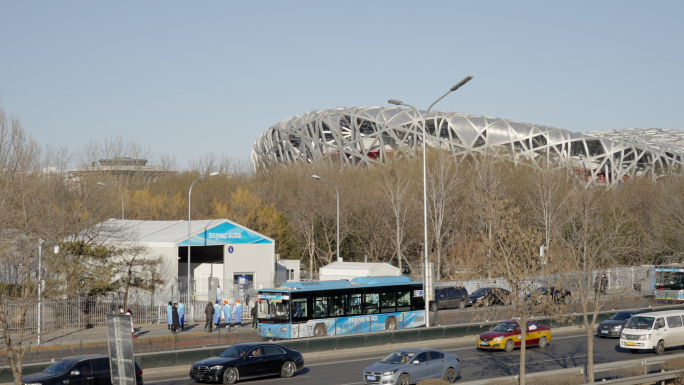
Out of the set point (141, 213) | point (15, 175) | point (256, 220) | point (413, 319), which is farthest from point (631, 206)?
point (15, 175)

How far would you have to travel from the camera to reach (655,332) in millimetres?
22891

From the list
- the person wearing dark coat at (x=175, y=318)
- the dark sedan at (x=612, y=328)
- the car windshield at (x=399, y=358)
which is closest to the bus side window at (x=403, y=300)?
the dark sedan at (x=612, y=328)

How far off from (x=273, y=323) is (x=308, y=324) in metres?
1.40

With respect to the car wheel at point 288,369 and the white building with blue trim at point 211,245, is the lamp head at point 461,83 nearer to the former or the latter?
the car wheel at point 288,369

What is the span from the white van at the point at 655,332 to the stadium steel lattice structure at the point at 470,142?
50.3m

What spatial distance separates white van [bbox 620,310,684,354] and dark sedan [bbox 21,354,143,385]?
17166 mm

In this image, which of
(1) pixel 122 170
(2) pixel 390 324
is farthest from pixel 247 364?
(1) pixel 122 170

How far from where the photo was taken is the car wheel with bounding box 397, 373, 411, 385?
55.6 ft

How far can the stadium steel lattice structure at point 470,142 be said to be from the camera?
285 feet

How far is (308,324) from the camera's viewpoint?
86.5 feet

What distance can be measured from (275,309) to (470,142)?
69.4 meters

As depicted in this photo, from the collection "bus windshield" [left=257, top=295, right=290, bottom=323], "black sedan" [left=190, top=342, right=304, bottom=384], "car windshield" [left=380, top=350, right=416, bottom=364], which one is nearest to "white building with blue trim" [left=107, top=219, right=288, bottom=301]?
"bus windshield" [left=257, top=295, right=290, bottom=323]

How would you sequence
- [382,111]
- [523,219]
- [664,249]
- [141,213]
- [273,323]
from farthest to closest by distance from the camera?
[382,111], [141,213], [523,219], [664,249], [273,323]

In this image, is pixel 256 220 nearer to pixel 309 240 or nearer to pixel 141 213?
pixel 309 240
